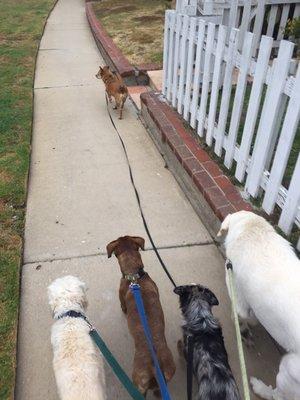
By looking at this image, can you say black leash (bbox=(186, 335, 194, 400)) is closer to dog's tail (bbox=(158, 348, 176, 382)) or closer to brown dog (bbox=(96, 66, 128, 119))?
dog's tail (bbox=(158, 348, 176, 382))

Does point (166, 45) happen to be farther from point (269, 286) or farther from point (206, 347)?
point (206, 347)

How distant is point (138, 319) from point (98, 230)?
5.12 ft

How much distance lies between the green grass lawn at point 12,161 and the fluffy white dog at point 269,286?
69.2 inches

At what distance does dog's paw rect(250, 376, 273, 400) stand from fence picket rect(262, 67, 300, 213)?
1562 mm

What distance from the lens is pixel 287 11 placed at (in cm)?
653

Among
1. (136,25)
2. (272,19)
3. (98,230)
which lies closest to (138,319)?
(98,230)

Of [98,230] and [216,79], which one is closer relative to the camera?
[98,230]

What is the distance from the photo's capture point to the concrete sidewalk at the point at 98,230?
9.59ft

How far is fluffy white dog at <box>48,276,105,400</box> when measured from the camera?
2.13m

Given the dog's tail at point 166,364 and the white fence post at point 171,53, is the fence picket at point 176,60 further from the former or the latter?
the dog's tail at point 166,364

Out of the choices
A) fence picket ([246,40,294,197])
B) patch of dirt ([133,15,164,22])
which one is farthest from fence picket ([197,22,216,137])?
patch of dirt ([133,15,164,22])

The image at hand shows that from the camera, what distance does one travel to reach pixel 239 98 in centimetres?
382

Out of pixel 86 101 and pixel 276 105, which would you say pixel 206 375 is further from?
pixel 86 101

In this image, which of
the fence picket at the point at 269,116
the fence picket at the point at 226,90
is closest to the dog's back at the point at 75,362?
the fence picket at the point at 269,116
